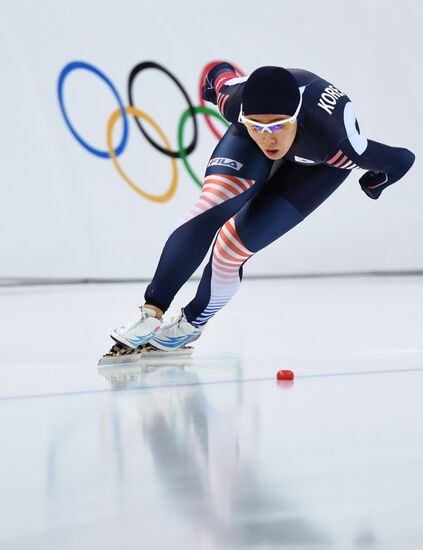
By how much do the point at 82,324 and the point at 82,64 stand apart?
10.7 feet

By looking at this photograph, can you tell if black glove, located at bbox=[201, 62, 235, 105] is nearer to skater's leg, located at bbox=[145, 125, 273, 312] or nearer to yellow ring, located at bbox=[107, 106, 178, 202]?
skater's leg, located at bbox=[145, 125, 273, 312]

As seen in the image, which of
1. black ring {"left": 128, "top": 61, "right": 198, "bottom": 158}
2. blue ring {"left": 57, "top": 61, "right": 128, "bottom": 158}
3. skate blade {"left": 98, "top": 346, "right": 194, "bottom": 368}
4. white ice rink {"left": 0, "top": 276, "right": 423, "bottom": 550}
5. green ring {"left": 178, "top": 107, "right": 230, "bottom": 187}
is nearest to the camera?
white ice rink {"left": 0, "top": 276, "right": 423, "bottom": 550}

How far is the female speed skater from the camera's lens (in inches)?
112

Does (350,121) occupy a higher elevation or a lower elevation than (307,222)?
higher

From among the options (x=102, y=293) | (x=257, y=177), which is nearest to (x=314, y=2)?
(x=102, y=293)

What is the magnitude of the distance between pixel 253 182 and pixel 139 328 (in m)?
0.59

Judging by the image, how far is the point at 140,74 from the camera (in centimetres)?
754

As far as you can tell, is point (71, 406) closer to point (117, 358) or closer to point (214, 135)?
point (117, 358)

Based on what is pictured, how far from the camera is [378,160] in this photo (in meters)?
2.97

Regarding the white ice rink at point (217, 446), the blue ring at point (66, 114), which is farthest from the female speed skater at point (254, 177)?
the blue ring at point (66, 114)

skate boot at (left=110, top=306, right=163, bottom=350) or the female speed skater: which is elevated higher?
the female speed skater

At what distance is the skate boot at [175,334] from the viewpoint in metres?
3.40

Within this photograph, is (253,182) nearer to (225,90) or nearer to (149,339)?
(225,90)

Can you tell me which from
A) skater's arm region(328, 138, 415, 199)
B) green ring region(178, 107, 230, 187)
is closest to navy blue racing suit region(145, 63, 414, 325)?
skater's arm region(328, 138, 415, 199)
